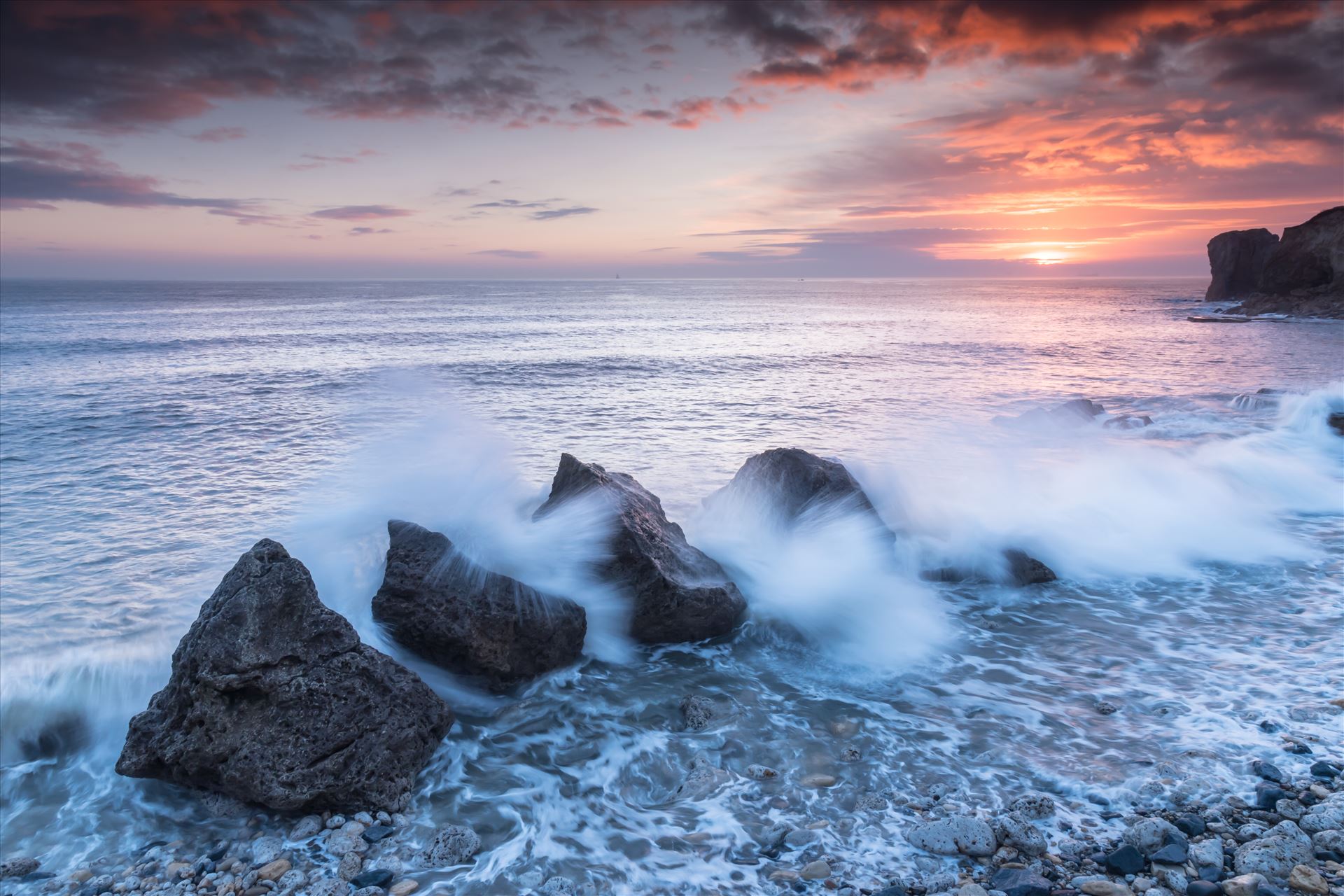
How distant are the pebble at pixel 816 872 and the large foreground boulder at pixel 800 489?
17.2 ft

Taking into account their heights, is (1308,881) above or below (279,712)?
below

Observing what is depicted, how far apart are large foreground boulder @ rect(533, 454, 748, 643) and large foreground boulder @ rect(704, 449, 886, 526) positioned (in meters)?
1.81

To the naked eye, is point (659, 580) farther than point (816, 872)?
Yes

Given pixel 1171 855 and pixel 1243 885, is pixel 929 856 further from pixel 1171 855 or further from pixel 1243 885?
pixel 1243 885

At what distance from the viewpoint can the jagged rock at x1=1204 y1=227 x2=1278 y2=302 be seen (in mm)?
74938

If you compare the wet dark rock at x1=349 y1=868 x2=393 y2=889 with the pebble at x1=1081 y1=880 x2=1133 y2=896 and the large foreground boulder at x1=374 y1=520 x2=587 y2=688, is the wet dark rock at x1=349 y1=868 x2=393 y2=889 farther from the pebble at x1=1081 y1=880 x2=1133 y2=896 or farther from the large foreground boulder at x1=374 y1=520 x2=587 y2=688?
the pebble at x1=1081 y1=880 x2=1133 y2=896

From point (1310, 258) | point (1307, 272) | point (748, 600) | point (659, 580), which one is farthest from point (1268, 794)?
point (1307, 272)

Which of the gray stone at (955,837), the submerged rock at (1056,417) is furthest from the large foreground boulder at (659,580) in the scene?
the submerged rock at (1056,417)

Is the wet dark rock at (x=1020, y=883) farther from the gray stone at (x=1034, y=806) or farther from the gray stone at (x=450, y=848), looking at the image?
the gray stone at (x=450, y=848)

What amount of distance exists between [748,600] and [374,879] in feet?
15.2

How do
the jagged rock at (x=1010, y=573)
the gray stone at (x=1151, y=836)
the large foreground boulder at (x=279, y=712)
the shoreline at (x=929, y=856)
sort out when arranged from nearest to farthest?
1. the shoreline at (x=929, y=856)
2. the gray stone at (x=1151, y=836)
3. the large foreground boulder at (x=279, y=712)
4. the jagged rock at (x=1010, y=573)

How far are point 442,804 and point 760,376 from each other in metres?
23.7

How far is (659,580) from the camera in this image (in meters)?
7.12

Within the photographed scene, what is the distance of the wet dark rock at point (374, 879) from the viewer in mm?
4137
